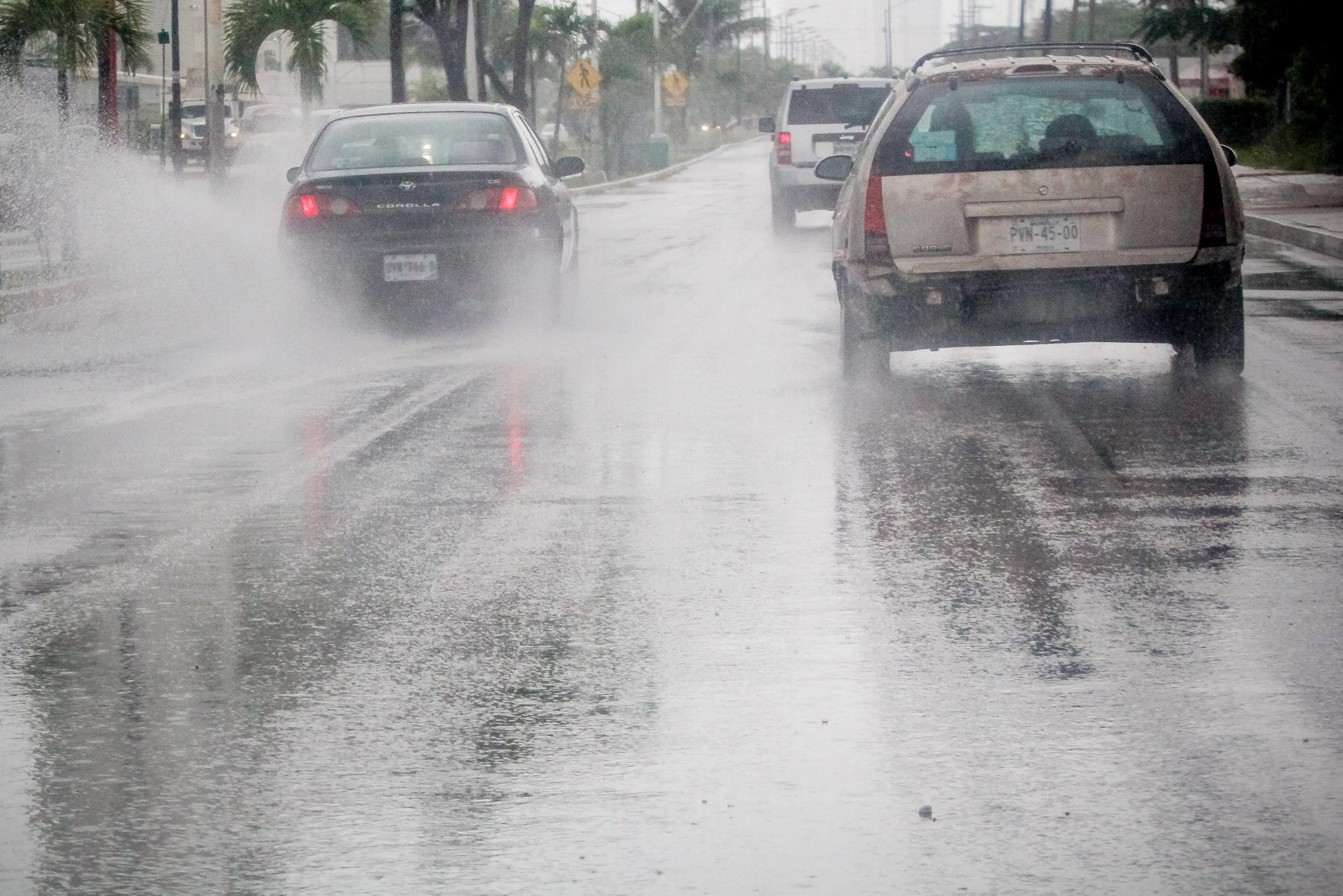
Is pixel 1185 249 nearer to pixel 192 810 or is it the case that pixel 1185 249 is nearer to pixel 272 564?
pixel 272 564

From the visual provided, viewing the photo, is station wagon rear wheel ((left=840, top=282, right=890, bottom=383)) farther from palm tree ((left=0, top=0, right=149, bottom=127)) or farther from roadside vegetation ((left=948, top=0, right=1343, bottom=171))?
roadside vegetation ((left=948, top=0, right=1343, bottom=171))

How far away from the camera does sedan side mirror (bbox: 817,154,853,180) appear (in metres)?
12.5

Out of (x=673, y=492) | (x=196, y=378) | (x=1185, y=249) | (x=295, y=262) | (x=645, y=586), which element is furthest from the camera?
(x=295, y=262)

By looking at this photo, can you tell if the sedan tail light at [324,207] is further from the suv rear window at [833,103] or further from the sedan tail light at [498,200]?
the suv rear window at [833,103]

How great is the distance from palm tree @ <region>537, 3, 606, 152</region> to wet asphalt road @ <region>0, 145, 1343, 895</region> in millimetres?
44053

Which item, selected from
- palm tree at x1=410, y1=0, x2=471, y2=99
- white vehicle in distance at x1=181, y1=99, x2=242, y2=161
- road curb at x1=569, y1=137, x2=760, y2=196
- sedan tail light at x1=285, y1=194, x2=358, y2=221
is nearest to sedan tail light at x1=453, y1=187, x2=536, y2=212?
sedan tail light at x1=285, y1=194, x2=358, y2=221

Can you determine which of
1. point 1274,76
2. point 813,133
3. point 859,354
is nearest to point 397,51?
point 813,133

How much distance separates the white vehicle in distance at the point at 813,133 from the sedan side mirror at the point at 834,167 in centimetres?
1321

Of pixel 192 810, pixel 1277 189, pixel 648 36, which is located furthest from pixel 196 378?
pixel 648 36

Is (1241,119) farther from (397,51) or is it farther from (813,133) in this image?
(813,133)

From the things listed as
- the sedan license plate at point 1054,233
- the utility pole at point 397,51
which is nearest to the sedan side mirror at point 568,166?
the sedan license plate at point 1054,233

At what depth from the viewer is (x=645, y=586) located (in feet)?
21.2

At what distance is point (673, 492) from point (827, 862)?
412 centimetres

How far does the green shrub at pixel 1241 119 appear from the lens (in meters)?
59.2
